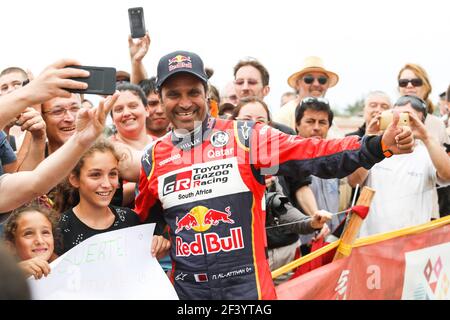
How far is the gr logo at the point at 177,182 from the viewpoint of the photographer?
391cm

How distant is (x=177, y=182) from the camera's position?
12.9 feet

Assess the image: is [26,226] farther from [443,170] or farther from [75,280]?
[443,170]

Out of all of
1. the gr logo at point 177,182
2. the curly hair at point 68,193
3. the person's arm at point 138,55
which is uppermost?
the person's arm at point 138,55

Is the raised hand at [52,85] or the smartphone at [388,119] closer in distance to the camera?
the raised hand at [52,85]

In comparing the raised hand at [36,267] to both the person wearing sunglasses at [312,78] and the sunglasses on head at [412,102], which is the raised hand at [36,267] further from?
the person wearing sunglasses at [312,78]

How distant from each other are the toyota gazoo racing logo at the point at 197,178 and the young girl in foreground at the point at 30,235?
0.65m

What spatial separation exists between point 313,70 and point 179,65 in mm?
3411

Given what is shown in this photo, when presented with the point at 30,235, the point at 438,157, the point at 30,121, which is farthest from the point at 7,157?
the point at 438,157

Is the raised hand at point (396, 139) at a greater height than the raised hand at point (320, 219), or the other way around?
the raised hand at point (396, 139)

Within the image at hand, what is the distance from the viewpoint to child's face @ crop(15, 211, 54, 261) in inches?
149

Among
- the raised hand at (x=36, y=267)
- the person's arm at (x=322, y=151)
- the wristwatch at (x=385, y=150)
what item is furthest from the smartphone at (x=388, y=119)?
the raised hand at (x=36, y=267)

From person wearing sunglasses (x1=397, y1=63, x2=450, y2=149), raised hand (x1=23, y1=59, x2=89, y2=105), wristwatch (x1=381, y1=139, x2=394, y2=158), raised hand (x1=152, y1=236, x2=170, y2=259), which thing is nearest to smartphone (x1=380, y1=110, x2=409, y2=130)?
wristwatch (x1=381, y1=139, x2=394, y2=158)

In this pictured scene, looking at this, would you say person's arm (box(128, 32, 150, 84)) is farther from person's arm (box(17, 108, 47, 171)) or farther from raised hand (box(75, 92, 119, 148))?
raised hand (box(75, 92, 119, 148))

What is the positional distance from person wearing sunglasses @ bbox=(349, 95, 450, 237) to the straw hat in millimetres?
1811
